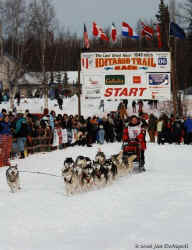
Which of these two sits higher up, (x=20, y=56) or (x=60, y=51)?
(x=60, y=51)

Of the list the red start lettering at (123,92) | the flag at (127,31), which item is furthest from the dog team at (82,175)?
the flag at (127,31)

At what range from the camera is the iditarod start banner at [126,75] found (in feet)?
72.0

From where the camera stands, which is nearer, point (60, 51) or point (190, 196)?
point (190, 196)

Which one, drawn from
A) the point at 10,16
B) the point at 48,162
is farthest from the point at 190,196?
the point at 10,16

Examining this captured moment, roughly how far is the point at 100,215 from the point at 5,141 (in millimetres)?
7238

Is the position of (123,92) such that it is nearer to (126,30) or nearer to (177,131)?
(126,30)

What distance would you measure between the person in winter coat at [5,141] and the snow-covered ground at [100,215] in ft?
7.52

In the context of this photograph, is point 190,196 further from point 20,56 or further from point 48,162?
point 20,56

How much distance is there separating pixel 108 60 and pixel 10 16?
34.8 feet

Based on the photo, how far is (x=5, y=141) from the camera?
1295cm

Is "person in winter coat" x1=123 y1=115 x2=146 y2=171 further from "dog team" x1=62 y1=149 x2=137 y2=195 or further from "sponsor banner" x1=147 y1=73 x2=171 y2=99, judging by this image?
"sponsor banner" x1=147 y1=73 x2=171 y2=99

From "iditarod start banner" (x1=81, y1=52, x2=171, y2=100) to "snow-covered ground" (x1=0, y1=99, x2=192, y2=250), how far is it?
1172cm

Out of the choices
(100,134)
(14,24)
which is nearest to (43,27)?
(14,24)

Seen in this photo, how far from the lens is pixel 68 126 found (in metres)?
17.2
